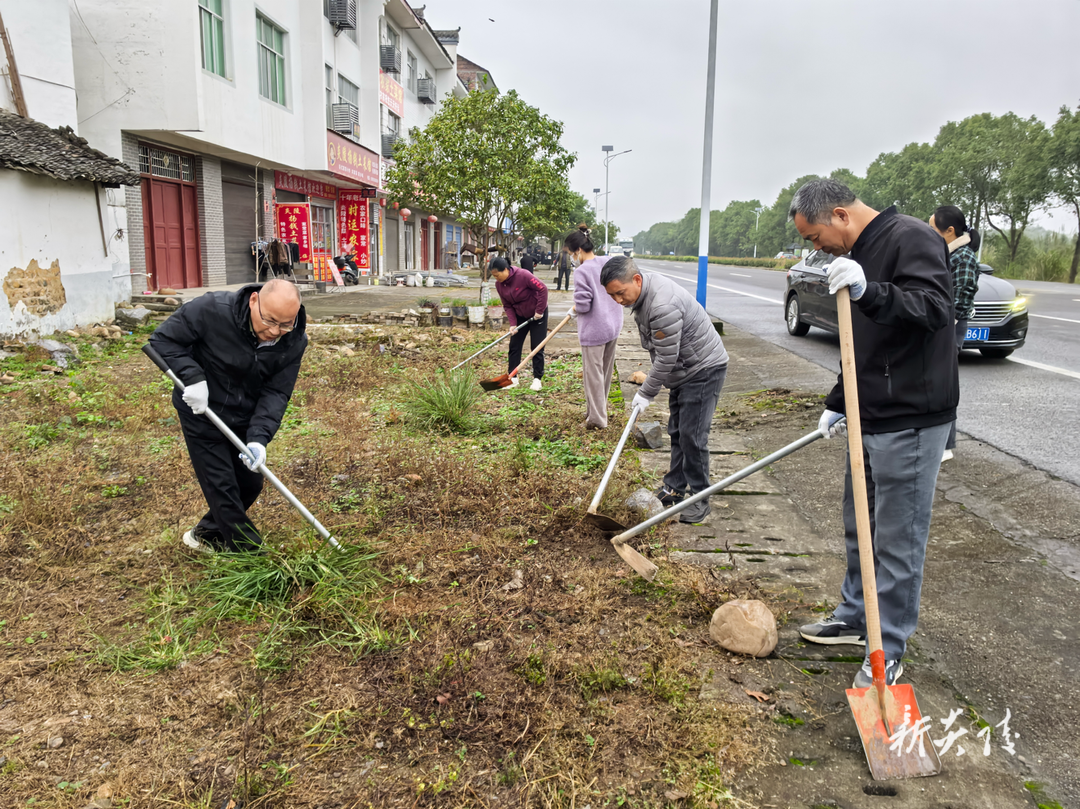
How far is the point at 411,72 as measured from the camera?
31188mm

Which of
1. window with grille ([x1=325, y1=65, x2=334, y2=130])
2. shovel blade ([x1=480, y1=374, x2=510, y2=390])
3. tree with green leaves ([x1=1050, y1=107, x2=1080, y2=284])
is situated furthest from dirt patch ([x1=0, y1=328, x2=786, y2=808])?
tree with green leaves ([x1=1050, y1=107, x2=1080, y2=284])

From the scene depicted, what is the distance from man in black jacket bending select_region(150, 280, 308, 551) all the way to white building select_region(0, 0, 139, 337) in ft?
24.0

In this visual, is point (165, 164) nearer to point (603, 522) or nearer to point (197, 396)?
point (197, 396)

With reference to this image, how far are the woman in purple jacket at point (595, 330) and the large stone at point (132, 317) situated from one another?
816 centimetres

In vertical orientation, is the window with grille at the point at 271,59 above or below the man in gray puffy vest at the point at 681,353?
above

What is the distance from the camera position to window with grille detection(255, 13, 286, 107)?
52.8 ft

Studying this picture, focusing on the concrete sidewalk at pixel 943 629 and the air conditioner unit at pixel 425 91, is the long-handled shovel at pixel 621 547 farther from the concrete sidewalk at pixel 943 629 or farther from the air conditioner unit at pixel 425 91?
the air conditioner unit at pixel 425 91

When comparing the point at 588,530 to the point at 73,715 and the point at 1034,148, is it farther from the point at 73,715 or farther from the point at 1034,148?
the point at 1034,148

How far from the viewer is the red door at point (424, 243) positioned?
115 ft

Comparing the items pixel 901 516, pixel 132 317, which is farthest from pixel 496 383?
pixel 132 317

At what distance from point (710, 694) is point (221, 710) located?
1.76 metres

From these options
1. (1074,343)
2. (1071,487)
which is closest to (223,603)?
(1071,487)

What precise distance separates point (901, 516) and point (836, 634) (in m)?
0.72

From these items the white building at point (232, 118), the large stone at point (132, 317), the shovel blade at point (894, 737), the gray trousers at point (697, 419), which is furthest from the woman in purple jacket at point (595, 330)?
the white building at point (232, 118)
